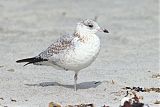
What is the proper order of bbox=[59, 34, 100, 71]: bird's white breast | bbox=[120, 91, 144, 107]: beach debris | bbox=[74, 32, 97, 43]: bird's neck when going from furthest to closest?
bbox=[74, 32, 97, 43]: bird's neck < bbox=[59, 34, 100, 71]: bird's white breast < bbox=[120, 91, 144, 107]: beach debris

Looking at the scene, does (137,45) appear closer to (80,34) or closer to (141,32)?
(141,32)

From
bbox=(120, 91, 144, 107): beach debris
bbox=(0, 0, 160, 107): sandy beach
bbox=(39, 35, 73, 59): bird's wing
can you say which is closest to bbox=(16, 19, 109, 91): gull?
bbox=(39, 35, 73, 59): bird's wing

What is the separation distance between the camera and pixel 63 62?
7828mm

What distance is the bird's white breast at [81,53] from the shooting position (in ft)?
25.3

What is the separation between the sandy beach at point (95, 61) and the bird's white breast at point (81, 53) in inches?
14.9

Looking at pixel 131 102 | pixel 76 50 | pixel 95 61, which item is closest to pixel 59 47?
pixel 76 50

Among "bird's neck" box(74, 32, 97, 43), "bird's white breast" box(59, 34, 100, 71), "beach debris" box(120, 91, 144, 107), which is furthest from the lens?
"bird's neck" box(74, 32, 97, 43)

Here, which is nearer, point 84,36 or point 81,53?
point 81,53

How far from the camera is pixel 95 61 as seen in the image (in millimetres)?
10227

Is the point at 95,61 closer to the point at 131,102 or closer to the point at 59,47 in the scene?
the point at 59,47

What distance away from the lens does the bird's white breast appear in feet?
25.3

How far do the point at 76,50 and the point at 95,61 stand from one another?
8.29 ft

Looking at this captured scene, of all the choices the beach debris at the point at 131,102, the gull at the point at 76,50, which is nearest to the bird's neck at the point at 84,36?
the gull at the point at 76,50

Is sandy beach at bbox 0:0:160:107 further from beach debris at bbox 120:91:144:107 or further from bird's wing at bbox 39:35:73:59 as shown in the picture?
bird's wing at bbox 39:35:73:59
